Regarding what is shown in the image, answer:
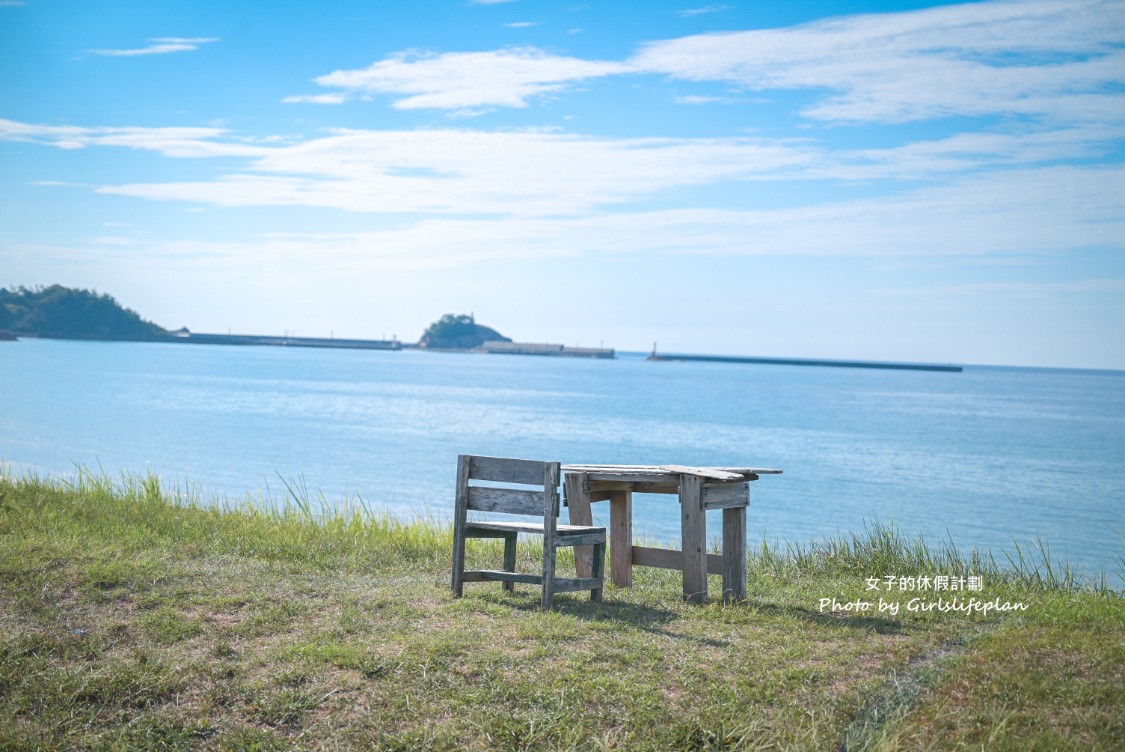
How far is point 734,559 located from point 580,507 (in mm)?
1632

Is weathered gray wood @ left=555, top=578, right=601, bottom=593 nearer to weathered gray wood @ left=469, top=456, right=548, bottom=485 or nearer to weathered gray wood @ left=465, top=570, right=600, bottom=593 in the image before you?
weathered gray wood @ left=465, top=570, right=600, bottom=593

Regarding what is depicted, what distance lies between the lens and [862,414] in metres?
85.1

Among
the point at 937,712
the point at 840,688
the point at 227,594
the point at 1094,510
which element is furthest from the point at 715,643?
the point at 1094,510

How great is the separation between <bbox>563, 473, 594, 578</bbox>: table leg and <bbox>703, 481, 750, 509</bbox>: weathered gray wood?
133cm

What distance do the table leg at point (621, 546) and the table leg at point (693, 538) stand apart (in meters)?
0.86

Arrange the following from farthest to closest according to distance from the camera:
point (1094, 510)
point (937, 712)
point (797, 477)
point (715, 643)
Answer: point (797, 477) < point (1094, 510) < point (715, 643) < point (937, 712)

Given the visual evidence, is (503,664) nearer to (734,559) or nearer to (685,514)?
(685,514)

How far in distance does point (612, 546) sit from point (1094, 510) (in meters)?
31.0

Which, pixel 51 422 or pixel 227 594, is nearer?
pixel 227 594

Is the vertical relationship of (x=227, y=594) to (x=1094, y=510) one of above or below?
above

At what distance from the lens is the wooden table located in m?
9.30

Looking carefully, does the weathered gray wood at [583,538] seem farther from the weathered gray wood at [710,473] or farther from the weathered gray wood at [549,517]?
the weathered gray wood at [710,473]

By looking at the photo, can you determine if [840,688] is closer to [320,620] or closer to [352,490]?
[320,620]

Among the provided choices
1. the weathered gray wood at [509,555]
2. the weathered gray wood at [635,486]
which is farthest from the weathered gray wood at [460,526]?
the weathered gray wood at [635,486]
